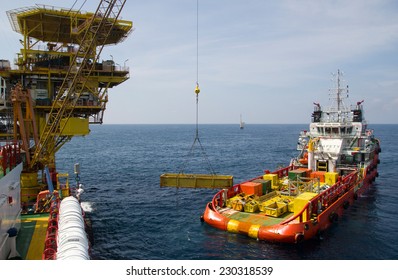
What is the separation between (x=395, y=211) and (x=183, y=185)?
2308cm

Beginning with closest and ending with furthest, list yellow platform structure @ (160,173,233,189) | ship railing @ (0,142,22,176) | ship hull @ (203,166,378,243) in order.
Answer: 1. ship railing @ (0,142,22,176)
2. ship hull @ (203,166,378,243)
3. yellow platform structure @ (160,173,233,189)

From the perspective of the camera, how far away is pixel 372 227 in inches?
1185

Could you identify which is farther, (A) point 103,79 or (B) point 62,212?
(A) point 103,79

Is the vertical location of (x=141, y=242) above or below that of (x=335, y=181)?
below

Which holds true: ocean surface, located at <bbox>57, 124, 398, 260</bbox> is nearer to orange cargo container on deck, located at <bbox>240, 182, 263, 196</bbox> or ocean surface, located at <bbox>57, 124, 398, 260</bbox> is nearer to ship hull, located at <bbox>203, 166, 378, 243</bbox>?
ship hull, located at <bbox>203, 166, 378, 243</bbox>

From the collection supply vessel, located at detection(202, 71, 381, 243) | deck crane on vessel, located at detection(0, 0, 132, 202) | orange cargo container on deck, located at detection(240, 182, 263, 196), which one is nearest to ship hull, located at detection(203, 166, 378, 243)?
supply vessel, located at detection(202, 71, 381, 243)

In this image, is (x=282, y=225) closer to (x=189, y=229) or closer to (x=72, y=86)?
(x=189, y=229)

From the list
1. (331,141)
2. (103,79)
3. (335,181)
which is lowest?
(335,181)

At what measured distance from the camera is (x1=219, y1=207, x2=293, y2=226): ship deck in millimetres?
26603

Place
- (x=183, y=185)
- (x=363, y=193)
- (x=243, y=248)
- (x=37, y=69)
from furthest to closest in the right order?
1. (x=363, y=193)
2. (x=37, y=69)
3. (x=183, y=185)
4. (x=243, y=248)

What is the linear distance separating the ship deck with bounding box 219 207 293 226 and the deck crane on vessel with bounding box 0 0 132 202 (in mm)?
19575

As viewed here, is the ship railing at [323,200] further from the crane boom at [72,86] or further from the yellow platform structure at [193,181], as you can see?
the crane boom at [72,86]

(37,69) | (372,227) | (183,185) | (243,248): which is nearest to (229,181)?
(183,185)
